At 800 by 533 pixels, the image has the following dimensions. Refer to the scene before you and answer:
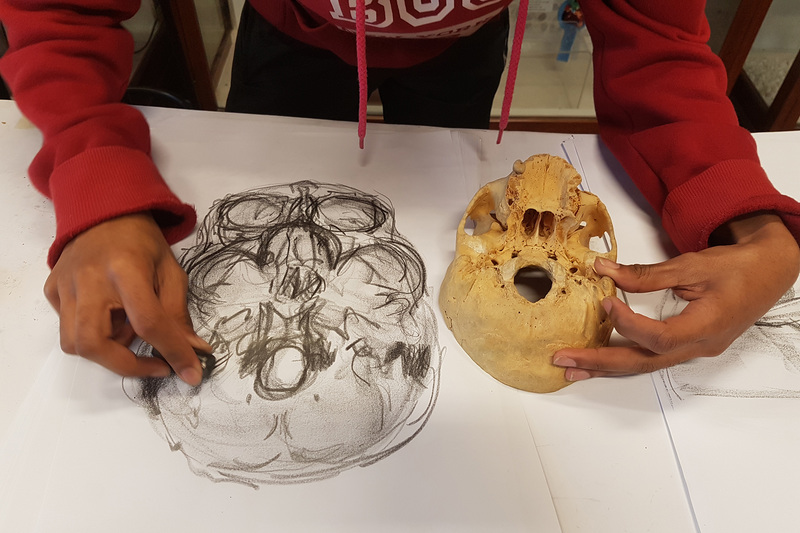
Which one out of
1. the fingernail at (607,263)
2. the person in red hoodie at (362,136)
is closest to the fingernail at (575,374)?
the person in red hoodie at (362,136)

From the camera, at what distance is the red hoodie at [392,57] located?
602 mm

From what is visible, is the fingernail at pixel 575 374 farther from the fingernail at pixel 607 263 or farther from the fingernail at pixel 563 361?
the fingernail at pixel 607 263

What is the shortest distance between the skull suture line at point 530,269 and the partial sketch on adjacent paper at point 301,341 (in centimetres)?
7

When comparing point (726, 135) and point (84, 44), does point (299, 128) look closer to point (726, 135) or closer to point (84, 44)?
point (84, 44)

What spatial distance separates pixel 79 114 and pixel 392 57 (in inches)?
16.2

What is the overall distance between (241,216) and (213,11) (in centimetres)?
93

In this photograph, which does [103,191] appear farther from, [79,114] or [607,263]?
[607,263]

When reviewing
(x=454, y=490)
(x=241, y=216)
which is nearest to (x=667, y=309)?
(x=454, y=490)

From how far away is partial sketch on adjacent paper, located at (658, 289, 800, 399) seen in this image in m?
0.57

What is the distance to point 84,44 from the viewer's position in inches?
25.8

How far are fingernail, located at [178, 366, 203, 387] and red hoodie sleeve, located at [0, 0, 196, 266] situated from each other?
0.62 feet

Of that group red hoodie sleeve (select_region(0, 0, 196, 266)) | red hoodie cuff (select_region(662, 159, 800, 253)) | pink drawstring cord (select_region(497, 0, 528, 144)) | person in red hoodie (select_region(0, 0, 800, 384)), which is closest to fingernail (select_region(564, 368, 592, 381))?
person in red hoodie (select_region(0, 0, 800, 384))

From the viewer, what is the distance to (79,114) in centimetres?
64

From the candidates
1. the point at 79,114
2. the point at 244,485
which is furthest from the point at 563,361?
the point at 79,114
